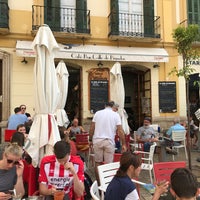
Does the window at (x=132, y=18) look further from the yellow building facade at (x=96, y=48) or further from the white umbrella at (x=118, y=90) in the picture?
the white umbrella at (x=118, y=90)

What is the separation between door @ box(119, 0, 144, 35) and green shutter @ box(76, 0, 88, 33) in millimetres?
1521

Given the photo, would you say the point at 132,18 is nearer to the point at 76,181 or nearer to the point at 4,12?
the point at 4,12

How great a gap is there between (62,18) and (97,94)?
11.1ft

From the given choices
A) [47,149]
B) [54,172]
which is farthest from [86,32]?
[54,172]

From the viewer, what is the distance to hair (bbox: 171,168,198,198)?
7.28ft

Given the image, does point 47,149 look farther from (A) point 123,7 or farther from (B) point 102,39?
(A) point 123,7

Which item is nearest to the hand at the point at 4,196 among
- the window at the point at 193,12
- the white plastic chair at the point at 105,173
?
the white plastic chair at the point at 105,173

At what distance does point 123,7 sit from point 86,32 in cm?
230

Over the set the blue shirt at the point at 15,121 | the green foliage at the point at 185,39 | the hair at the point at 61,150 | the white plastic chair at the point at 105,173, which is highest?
the green foliage at the point at 185,39

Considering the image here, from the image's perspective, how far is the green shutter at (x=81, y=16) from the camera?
11.8m

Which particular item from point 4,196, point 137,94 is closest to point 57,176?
point 4,196

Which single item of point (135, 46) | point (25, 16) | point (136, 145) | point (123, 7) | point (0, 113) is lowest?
point (136, 145)

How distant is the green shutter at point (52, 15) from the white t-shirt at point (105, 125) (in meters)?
6.46

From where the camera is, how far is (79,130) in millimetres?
9258
